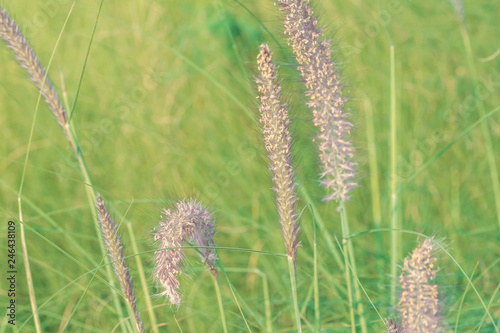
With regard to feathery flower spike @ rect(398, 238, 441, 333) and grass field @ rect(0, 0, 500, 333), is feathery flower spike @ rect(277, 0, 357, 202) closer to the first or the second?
feathery flower spike @ rect(398, 238, 441, 333)

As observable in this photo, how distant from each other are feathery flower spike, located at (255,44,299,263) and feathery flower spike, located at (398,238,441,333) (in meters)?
0.25

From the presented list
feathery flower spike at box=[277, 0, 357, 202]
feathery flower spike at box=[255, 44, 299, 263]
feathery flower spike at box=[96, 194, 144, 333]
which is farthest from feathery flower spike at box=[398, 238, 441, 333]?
feathery flower spike at box=[96, 194, 144, 333]

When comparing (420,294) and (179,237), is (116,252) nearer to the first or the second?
(179,237)

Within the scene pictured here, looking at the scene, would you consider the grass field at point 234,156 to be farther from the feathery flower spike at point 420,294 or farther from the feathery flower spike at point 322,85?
the feathery flower spike at point 420,294

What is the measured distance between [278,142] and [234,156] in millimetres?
2044

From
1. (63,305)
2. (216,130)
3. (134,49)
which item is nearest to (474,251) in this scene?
(216,130)

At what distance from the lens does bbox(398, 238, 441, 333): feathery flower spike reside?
4.41 ft

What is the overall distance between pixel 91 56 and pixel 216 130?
117 centimetres

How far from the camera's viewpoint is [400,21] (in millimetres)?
4094

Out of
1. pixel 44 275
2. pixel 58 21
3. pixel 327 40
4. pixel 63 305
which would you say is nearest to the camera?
pixel 327 40

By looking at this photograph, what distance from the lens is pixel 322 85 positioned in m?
1.57

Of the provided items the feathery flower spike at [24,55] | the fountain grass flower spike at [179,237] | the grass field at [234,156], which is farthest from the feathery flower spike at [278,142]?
the grass field at [234,156]

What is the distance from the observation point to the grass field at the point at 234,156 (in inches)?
105

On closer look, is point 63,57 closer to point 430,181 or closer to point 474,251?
point 430,181
